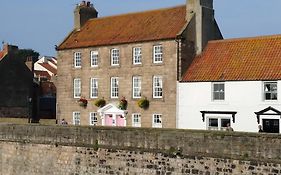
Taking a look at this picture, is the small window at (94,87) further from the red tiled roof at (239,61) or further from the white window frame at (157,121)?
the red tiled roof at (239,61)

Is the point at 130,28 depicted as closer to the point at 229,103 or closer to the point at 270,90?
the point at 229,103

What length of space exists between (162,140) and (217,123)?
11.9 m

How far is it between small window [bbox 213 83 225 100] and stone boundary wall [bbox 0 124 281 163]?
11.5 m

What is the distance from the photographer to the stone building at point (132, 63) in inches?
1361

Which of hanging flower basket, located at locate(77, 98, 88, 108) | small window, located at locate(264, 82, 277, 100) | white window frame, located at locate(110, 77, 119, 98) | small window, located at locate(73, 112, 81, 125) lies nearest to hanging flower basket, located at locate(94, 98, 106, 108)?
white window frame, located at locate(110, 77, 119, 98)

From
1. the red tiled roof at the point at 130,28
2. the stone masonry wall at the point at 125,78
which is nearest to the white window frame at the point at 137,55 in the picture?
the stone masonry wall at the point at 125,78

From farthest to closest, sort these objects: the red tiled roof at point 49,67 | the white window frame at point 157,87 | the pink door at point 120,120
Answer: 1. the red tiled roof at point 49,67
2. the pink door at point 120,120
3. the white window frame at point 157,87

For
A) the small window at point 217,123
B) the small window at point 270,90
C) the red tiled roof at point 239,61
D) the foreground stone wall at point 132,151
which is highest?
the red tiled roof at point 239,61

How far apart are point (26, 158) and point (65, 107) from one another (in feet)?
48.4

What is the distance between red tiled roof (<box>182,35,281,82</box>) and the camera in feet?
101

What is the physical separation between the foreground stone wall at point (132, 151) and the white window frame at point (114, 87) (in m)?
11.5

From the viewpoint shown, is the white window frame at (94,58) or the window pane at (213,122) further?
the white window frame at (94,58)

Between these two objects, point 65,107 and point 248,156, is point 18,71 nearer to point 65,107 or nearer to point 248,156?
point 65,107

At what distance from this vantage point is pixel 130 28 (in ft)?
125
